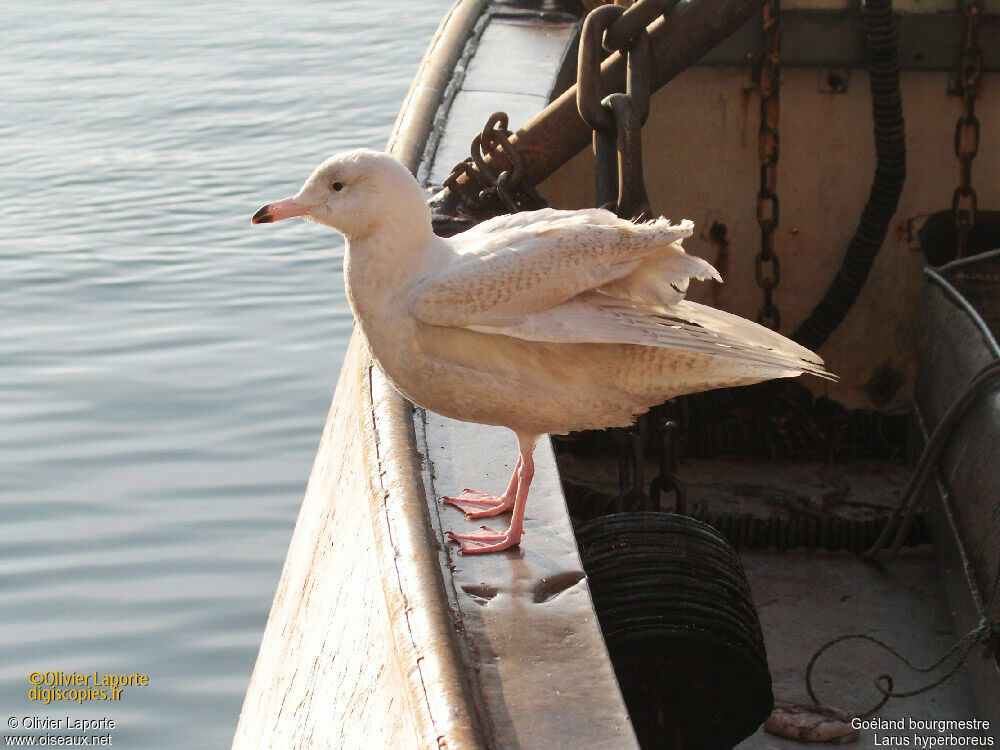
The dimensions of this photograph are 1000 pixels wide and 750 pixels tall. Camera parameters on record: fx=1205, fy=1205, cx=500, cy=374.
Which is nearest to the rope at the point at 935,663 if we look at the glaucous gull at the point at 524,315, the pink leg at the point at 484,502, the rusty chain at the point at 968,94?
the glaucous gull at the point at 524,315

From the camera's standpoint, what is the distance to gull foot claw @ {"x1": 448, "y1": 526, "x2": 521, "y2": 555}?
2.70m

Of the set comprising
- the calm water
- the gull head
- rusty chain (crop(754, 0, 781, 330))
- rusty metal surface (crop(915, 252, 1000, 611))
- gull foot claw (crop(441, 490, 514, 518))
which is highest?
the gull head

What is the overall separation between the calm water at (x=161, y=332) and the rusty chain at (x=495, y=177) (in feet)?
8.00

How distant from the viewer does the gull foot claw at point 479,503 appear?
286 cm

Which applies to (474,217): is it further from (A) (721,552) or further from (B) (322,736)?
(B) (322,736)

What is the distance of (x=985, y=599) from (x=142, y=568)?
3.97 meters

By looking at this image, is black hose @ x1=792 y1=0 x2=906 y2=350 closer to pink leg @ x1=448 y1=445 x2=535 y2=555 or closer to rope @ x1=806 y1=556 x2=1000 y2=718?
rope @ x1=806 y1=556 x2=1000 y2=718

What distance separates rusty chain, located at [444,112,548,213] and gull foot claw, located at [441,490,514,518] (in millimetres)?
1534

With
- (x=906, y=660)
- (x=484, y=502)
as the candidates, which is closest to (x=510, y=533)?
(x=484, y=502)

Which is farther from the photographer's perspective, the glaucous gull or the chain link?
the chain link

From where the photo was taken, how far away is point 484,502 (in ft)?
9.53

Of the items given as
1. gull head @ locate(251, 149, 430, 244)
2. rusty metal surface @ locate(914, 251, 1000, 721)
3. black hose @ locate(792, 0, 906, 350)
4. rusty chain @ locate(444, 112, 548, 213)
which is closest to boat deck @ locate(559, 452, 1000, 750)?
rusty metal surface @ locate(914, 251, 1000, 721)

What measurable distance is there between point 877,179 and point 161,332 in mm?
4862

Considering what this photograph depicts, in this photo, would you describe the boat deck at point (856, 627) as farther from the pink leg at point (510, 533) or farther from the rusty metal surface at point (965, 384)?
the pink leg at point (510, 533)
